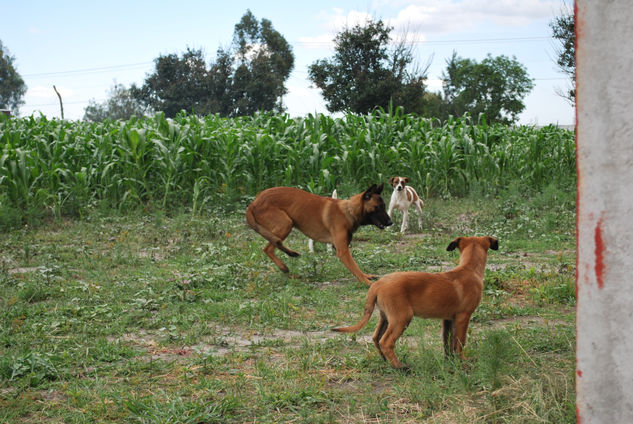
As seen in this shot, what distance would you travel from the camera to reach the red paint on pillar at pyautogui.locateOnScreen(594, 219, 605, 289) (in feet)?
6.63

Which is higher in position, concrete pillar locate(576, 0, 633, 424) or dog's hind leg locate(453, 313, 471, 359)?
concrete pillar locate(576, 0, 633, 424)

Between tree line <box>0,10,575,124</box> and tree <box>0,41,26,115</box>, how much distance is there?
13cm

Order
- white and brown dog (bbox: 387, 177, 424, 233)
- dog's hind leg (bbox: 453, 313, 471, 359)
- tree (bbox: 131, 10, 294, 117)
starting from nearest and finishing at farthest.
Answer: dog's hind leg (bbox: 453, 313, 471, 359)
white and brown dog (bbox: 387, 177, 424, 233)
tree (bbox: 131, 10, 294, 117)

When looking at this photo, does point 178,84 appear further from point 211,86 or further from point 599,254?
point 599,254

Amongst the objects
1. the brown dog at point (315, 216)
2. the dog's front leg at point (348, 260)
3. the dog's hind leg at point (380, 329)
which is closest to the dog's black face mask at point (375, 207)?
the brown dog at point (315, 216)

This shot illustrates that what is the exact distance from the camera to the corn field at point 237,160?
11812mm

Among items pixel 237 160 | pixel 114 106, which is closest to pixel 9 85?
pixel 114 106

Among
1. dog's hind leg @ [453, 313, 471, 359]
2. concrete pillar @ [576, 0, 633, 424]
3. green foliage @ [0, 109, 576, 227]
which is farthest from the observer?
green foliage @ [0, 109, 576, 227]

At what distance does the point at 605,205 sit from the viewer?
2.01 meters

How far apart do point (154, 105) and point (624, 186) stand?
64239 millimetres

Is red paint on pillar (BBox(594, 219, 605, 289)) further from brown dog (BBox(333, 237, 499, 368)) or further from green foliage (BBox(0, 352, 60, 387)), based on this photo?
green foliage (BBox(0, 352, 60, 387))

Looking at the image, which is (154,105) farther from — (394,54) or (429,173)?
(429,173)

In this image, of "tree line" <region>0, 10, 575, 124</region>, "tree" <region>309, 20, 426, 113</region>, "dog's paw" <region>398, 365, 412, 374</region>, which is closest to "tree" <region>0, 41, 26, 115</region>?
"tree line" <region>0, 10, 575, 124</region>

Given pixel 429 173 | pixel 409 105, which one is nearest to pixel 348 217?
pixel 429 173
